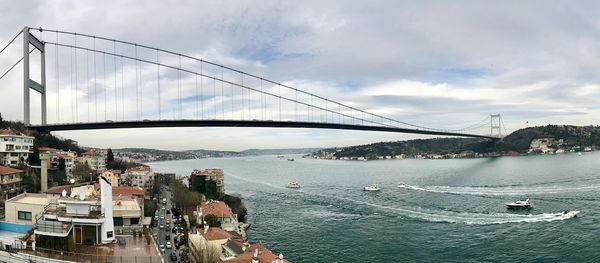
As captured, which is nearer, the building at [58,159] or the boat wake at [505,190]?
the building at [58,159]

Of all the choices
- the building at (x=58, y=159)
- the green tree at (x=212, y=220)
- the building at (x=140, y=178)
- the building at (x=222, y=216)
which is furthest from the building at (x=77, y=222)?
the building at (x=140, y=178)

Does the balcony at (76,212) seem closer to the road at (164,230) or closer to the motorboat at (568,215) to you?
the road at (164,230)

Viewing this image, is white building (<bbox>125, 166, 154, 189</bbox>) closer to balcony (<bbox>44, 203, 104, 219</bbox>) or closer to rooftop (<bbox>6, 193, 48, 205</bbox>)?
rooftop (<bbox>6, 193, 48, 205</bbox>)

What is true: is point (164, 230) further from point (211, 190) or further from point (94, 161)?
point (94, 161)

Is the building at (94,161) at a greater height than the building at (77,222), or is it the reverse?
the building at (94,161)

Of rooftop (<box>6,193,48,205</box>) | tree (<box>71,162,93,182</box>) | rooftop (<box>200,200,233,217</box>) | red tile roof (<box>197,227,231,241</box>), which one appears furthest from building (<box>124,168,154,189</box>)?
rooftop (<box>6,193,48,205</box>)

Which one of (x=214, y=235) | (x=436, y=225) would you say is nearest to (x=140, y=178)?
(x=214, y=235)

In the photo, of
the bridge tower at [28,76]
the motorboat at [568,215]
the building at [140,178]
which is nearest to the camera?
the motorboat at [568,215]
